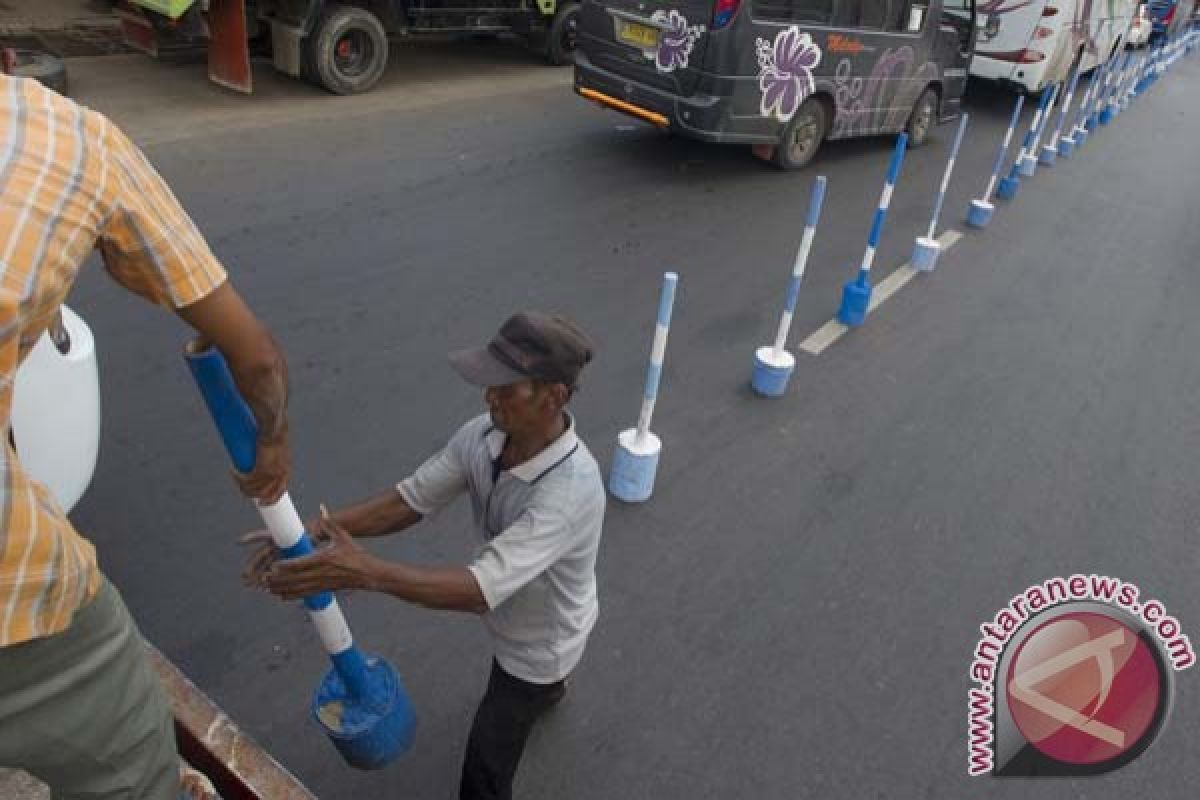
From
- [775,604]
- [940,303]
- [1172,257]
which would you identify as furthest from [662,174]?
[775,604]

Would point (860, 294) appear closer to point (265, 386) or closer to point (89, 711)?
point (265, 386)

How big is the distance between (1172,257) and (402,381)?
7.25m

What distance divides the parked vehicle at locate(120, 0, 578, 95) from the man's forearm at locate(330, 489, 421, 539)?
711cm

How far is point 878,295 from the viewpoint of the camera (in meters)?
6.04

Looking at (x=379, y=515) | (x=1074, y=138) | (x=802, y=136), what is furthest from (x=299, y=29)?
(x=1074, y=138)

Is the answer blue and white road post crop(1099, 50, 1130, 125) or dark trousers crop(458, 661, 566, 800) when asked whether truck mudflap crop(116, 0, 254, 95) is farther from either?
blue and white road post crop(1099, 50, 1130, 125)

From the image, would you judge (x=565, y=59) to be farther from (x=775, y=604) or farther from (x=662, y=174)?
(x=775, y=604)

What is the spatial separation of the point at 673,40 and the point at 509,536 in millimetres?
6418

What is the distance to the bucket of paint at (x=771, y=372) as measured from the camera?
4.53 m

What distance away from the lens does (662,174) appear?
7891 millimetres

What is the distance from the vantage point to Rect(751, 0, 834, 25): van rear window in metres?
7.01

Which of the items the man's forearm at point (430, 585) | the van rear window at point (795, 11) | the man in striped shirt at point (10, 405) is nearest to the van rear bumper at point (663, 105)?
the van rear window at point (795, 11)

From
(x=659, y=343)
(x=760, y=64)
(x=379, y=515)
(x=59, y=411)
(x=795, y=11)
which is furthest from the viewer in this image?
(x=795, y=11)

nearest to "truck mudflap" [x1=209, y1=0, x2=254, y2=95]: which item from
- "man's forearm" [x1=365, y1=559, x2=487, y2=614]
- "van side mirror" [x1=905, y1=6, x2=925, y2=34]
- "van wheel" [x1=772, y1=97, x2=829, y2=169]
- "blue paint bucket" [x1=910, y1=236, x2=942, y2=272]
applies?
"van wheel" [x1=772, y1=97, x2=829, y2=169]
